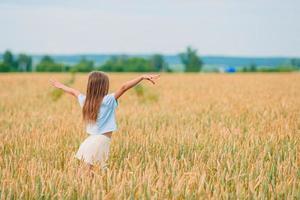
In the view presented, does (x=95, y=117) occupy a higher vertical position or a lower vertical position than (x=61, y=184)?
higher

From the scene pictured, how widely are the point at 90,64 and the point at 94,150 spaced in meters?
87.8

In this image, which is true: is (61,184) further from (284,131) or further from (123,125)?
(123,125)

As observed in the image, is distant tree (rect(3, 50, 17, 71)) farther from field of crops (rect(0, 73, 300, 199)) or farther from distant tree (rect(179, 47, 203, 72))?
field of crops (rect(0, 73, 300, 199))

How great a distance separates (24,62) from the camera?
310ft

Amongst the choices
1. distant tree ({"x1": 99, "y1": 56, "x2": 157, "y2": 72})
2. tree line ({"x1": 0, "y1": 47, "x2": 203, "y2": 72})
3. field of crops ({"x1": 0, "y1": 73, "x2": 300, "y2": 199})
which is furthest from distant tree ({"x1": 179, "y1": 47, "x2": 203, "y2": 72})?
field of crops ({"x1": 0, "y1": 73, "x2": 300, "y2": 199})

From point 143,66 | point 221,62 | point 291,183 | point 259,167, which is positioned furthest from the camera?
point 221,62

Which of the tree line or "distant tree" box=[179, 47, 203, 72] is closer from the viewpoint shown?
the tree line

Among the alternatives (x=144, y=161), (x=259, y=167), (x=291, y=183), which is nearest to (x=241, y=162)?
(x=259, y=167)

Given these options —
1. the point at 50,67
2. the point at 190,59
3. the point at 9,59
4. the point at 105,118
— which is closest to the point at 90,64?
the point at 50,67

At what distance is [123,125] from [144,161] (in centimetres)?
279

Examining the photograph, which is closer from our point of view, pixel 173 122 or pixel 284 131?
pixel 284 131

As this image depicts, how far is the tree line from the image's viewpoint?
81.0 metres

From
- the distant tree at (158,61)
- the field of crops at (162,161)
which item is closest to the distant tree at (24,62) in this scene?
the distant tree at (158,61)

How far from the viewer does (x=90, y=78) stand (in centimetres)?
485
